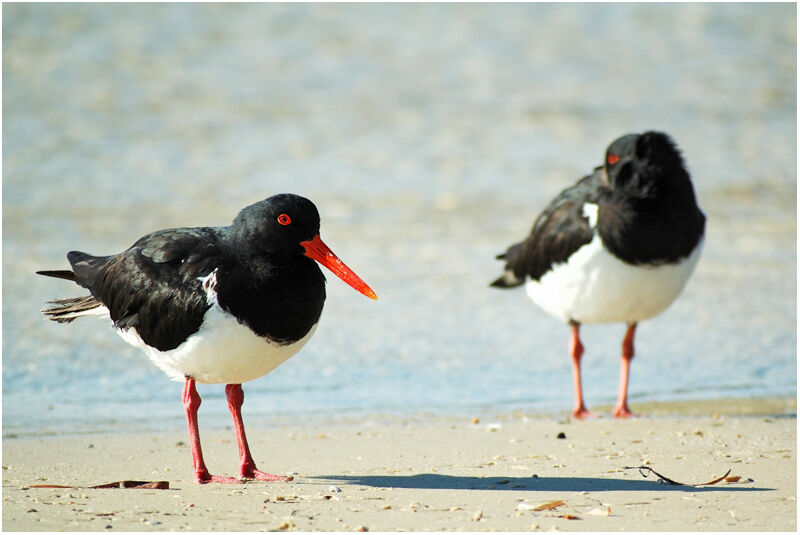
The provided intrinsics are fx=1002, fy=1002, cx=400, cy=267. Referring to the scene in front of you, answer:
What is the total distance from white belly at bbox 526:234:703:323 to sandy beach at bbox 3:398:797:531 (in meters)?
0.59

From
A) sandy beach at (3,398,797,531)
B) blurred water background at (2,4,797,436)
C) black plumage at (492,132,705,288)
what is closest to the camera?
sandy beach at (3,398,797,531)

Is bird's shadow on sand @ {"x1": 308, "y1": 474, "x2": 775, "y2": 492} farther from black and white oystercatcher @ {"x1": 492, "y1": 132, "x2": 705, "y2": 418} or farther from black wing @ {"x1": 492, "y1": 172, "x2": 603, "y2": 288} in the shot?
black wing @ {"x1": 492, "y1": 172, "x2": 603, "y2": 288}

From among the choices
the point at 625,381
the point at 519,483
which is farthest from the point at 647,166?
the point at 519,483

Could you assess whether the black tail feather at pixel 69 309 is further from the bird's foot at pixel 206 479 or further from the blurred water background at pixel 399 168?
the bird's foot at pixel 206 479

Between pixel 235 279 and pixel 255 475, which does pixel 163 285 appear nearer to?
pixel 235 279

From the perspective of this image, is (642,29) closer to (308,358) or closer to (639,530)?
(308,358)

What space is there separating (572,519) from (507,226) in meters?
6.31

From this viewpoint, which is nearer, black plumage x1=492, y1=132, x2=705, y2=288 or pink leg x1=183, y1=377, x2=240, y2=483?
pink leg x1=183, y1=377, x2=240, y2=483

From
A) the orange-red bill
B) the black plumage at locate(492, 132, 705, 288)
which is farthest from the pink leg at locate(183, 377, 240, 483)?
the black plumage at locate(492, 132, 705, 288)

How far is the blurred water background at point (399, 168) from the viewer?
6.10 m

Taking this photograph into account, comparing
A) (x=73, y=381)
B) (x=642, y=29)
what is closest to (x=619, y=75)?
(x=642, y=29)

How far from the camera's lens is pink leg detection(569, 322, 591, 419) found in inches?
220

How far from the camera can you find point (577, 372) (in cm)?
584

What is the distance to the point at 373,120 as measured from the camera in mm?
13133
